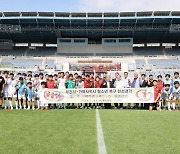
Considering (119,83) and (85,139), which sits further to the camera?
(119,83)

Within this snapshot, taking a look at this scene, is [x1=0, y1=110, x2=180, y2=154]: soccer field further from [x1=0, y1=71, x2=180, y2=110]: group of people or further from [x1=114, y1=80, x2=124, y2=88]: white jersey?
[x1=114, y1=80, x2=124, y2=88]: white jersey

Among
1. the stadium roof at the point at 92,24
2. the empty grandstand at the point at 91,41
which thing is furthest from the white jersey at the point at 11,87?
the stadium roof at the point at 92,24

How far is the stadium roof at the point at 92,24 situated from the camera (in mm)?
45125

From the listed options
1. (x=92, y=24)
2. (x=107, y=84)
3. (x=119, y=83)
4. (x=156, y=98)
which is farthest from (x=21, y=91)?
(x=92, y=24)

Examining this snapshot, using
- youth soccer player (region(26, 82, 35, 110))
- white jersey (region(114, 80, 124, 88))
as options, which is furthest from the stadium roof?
youth soccer player (region(26, 82, 35, 110))

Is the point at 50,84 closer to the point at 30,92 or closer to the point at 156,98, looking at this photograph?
the point at 30,92

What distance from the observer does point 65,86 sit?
1473 centimetres

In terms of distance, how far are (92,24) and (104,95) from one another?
1311 inches

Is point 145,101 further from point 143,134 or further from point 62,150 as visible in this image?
point 62,150

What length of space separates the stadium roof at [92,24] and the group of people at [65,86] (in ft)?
102

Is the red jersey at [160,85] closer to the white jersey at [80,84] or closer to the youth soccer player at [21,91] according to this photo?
the white jersey at [80,84]

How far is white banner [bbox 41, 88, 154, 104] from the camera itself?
47.4ft

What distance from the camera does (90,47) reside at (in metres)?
50.9

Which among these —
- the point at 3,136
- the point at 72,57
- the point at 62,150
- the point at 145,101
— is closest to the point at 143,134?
the point at 62,150
